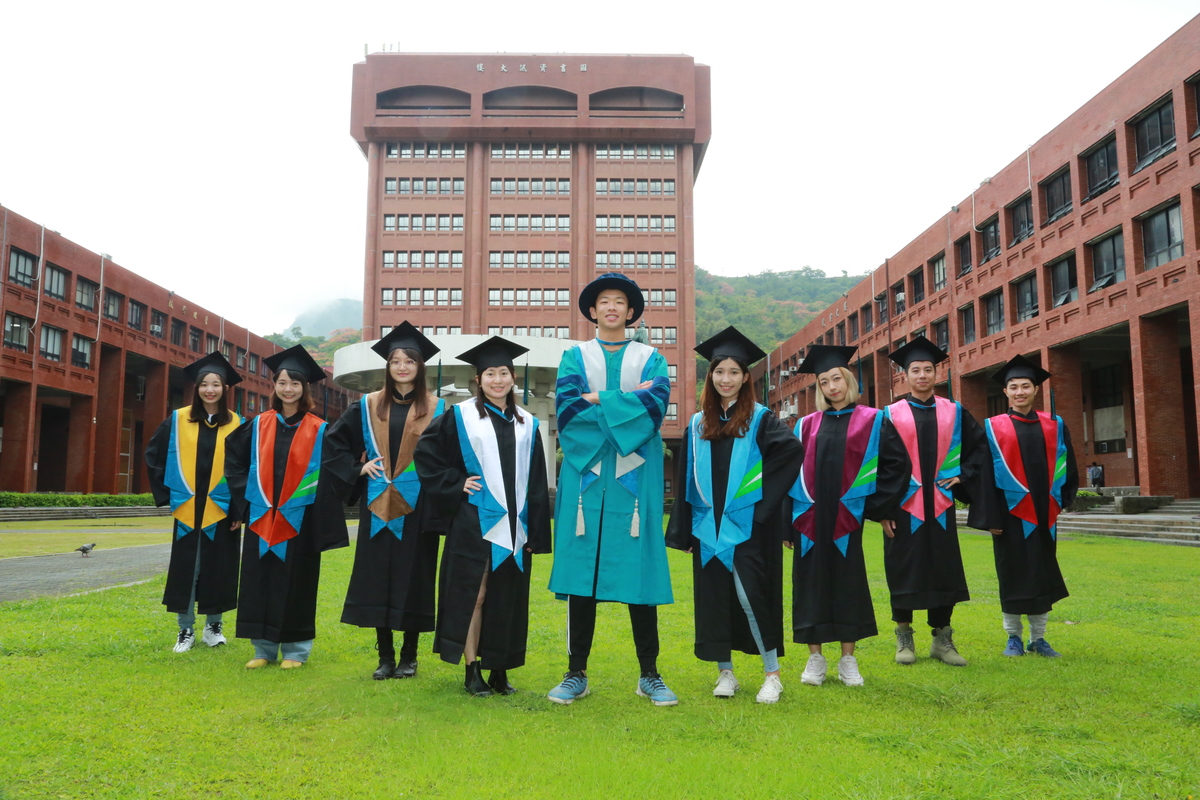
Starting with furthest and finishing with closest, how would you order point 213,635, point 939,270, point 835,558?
point 939,270
point 213,635
point 835,558

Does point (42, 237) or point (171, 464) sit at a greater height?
point (42, 237)

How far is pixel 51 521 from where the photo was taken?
1161 inches

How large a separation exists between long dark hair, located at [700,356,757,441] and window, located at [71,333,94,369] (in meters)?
41.7

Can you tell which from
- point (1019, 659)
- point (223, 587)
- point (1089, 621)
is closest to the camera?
point (1019, 659)

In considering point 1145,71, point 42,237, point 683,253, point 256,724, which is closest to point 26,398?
point 42,237

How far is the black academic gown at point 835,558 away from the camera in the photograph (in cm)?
482

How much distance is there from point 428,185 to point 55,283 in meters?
22.3

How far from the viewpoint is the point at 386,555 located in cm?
503

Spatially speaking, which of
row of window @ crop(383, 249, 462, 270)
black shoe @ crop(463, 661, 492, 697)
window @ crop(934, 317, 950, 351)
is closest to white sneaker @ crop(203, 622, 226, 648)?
black shoe @ crop(463, 661, 492, 697)

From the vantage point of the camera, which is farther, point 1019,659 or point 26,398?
point 26,398

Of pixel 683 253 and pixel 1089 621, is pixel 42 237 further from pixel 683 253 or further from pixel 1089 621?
pixel 1089 621

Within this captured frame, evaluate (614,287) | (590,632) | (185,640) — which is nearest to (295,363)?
(185,640)

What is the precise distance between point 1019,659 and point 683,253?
47.9m

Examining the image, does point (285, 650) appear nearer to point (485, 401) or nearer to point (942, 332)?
point (485, 401)
